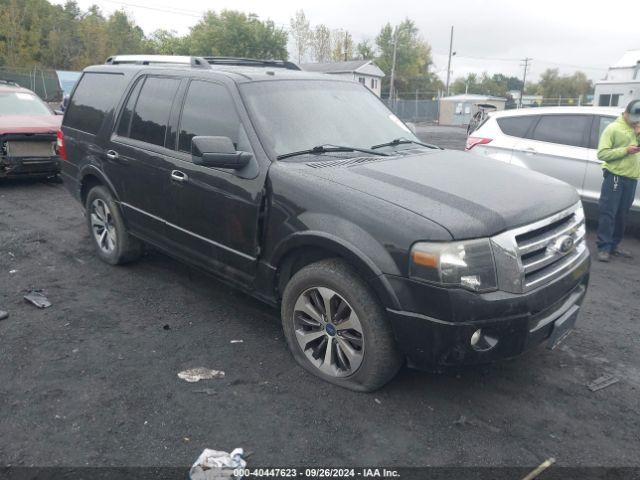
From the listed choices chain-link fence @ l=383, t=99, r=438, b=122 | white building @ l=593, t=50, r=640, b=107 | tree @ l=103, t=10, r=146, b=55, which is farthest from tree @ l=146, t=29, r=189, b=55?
white building @ l=593, t=50, r=640, b=107

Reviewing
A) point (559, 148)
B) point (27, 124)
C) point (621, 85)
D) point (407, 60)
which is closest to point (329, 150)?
point (559, 148)

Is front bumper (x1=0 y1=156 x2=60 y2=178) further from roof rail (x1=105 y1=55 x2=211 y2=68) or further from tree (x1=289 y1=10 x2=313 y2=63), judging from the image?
tree (x1=289 y1=10 x2=313 y2=63)

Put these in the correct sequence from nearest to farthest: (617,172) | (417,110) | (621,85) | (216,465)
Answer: (216,465)
(617,172)
(621,85)
(417,110)

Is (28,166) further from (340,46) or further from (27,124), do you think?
(340,46)

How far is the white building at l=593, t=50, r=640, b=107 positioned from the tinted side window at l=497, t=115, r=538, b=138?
17.0 meters

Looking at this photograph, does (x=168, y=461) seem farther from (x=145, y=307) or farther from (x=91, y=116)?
(x=91, y=116)

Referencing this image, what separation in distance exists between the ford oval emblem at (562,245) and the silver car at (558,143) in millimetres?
4089

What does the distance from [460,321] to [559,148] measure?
543 centimetres

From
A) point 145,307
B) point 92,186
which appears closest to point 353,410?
point 145,307

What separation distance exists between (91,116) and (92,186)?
708 millimetres

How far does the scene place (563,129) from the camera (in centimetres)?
738

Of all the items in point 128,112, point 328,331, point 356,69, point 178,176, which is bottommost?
point 328,331

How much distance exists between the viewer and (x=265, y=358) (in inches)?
149

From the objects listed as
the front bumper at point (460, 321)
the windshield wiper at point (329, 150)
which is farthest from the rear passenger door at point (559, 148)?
the front bumper at point (460, 321)
